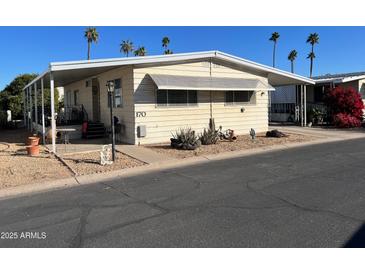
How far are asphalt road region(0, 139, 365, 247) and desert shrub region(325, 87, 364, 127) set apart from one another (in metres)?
12.1

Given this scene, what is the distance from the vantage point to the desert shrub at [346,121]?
18.8 meters

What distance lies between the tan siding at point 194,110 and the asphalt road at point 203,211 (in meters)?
5.13

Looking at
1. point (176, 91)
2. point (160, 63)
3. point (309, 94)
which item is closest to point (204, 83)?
point (176, 91)

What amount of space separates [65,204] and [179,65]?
8.82m

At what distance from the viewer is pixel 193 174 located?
7.82m

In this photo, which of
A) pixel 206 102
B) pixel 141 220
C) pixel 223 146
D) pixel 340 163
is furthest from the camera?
pixel 206 102

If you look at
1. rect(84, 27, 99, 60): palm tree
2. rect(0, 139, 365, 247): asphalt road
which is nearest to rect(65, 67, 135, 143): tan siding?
rect(0, 139, 365, 247): asphalt road

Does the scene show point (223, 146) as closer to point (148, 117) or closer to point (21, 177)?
A: point (148, 117)

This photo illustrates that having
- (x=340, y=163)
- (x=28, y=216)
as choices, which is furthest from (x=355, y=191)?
(x=28, y=216)

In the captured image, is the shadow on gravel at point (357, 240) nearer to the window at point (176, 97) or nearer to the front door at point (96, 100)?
the window at point (176, 97)

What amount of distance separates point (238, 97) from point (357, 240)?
11.9 meters

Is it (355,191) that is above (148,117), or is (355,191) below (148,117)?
below

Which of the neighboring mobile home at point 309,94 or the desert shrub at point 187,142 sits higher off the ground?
the neighboring mobile home at point 309,94

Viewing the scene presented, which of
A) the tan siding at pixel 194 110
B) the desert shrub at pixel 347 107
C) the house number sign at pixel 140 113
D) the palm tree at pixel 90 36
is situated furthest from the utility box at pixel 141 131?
the palm tree at pixel 90 36
